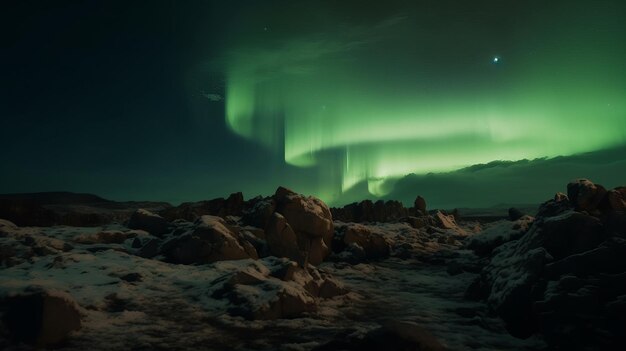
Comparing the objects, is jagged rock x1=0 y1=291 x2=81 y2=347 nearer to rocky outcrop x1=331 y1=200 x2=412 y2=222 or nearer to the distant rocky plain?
the distant rocky plain

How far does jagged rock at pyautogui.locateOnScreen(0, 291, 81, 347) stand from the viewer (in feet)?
26.1

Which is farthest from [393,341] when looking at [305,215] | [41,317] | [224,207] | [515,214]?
[224,207]

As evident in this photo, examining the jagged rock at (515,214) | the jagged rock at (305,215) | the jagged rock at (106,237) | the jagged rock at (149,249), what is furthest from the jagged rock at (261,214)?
the jagged rock at (515,214)

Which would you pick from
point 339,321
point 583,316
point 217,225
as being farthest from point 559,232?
point 217,225

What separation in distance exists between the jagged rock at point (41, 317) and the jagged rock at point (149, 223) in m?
12.8

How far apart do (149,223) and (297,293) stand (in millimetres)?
13891

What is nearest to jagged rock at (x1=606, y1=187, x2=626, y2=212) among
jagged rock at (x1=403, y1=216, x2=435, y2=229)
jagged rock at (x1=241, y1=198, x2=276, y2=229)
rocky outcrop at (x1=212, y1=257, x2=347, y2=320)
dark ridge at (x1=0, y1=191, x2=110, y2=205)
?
rocky outcrop at (x1=212, y1=257, x2=347, y2=320)

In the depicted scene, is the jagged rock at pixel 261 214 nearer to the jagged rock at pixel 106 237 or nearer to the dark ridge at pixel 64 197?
the jagged rock at pixel 106 237

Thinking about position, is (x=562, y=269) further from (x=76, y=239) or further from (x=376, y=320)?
(x=76, y=239)

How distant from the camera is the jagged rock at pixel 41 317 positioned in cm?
795

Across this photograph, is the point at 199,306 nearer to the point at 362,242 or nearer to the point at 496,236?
the point at 362,242

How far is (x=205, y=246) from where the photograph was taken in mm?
16531

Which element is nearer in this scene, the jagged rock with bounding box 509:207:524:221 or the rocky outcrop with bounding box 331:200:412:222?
the jagged rock with bounding box 509:207:524:221

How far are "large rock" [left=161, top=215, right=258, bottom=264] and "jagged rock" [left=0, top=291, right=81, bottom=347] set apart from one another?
7.42 metres
